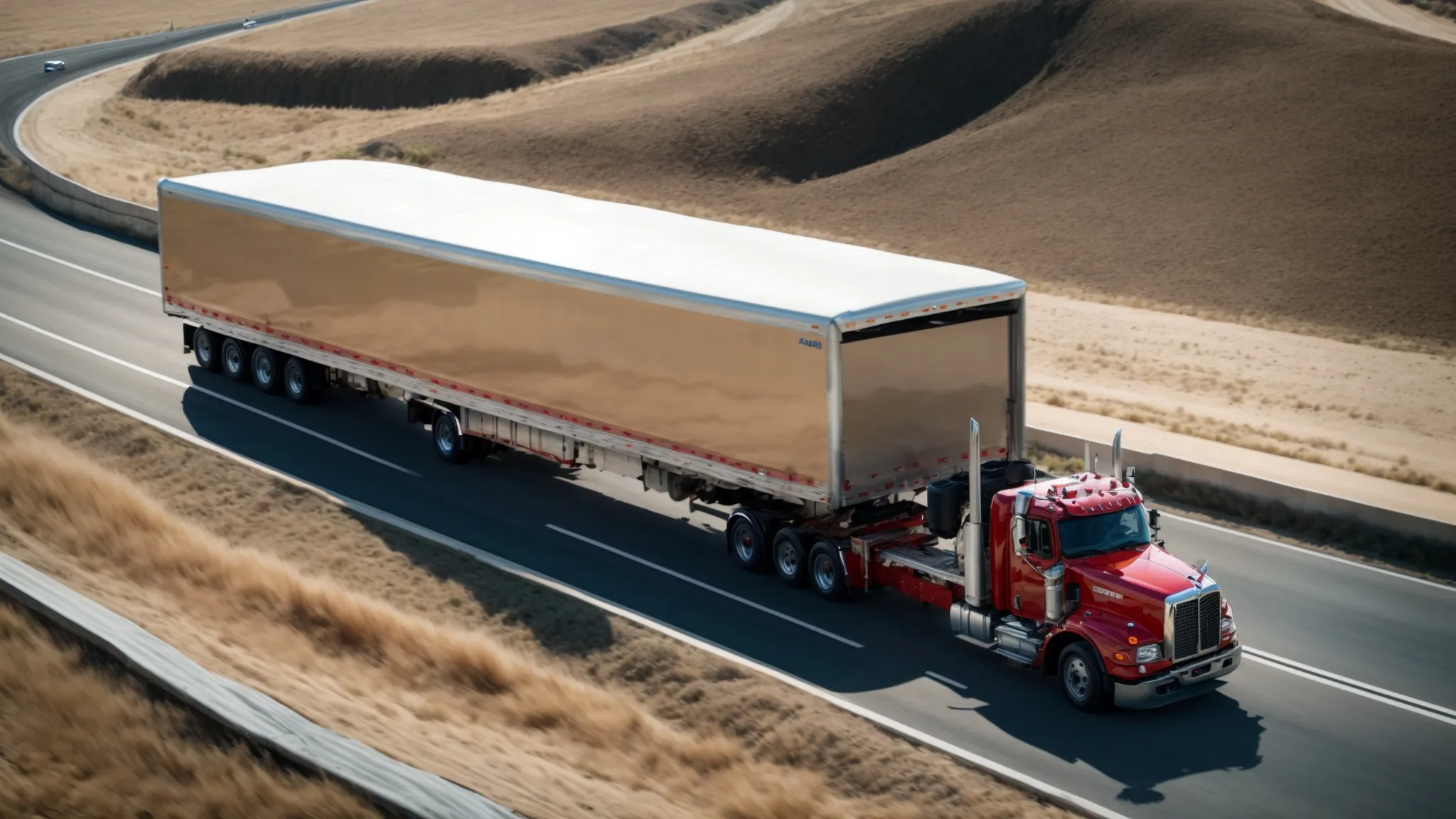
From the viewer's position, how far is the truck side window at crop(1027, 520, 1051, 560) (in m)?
15.3

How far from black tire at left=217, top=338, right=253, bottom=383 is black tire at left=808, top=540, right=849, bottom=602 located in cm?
1338

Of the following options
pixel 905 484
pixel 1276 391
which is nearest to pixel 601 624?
pixel 905 484

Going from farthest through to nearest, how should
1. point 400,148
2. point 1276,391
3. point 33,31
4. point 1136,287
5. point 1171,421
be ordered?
point 33,31 → point 400,148 → point 1136,287 → point 1276,391 → point 1171,421

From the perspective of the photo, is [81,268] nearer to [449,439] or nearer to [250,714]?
[449,439]

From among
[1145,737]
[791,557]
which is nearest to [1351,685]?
[1145,737]

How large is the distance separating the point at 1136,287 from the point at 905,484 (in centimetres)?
3326

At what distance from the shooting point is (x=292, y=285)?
24562 millimetres

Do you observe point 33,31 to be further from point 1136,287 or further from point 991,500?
point 991,500

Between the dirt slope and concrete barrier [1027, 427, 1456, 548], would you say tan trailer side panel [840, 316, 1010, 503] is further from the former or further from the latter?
the dirt slope

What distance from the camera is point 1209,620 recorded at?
14.9 metres

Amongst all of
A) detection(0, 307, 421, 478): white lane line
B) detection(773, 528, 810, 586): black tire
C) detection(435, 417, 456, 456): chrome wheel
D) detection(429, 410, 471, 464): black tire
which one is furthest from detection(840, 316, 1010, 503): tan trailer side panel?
detection(0, 307, 421, 478): white lane line

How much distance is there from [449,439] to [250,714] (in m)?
13.7

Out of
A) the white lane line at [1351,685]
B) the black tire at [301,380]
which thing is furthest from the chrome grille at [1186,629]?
the black tire at [301,380]

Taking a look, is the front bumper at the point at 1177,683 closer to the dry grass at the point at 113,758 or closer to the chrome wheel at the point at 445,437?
the dry grass at the point at 113,758
